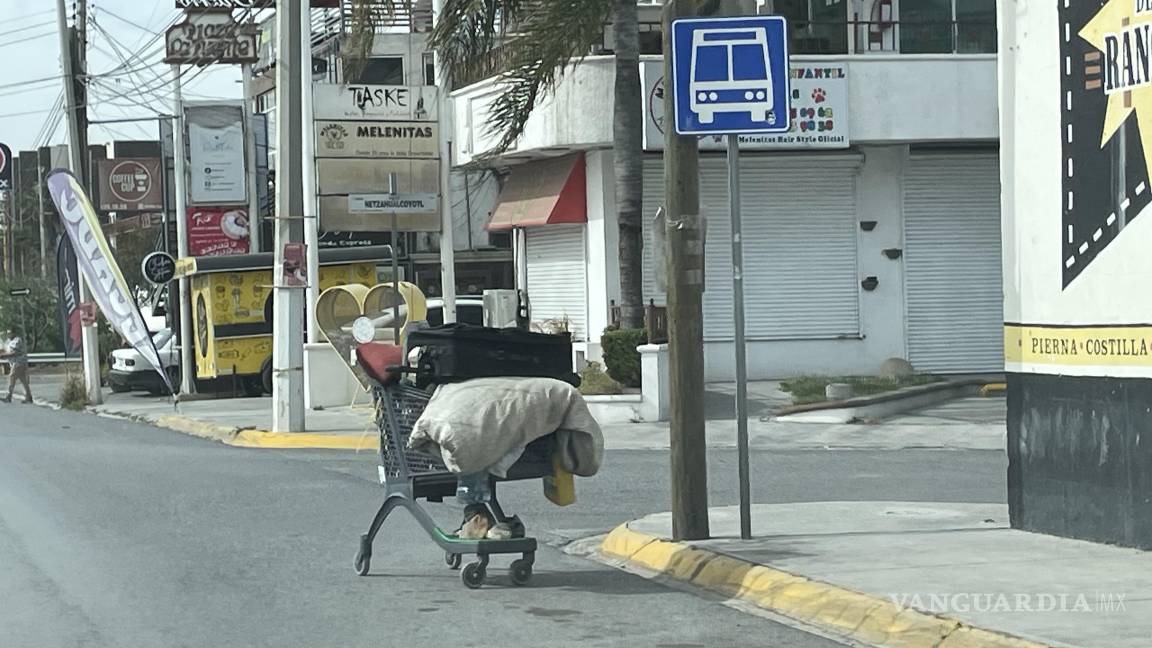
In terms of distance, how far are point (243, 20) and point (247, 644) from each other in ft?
103

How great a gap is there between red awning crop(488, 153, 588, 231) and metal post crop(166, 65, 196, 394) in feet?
23.9

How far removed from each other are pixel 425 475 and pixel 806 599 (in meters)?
2.37

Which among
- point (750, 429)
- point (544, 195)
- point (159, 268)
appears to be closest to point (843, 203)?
point (544, 195)

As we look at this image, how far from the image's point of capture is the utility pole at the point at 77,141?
30.6m

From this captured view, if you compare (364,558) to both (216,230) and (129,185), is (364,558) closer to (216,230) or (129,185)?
(216,230)

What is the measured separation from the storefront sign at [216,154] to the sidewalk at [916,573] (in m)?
28.4

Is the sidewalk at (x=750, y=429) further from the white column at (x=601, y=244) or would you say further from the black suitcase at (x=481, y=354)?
the black suitcase at (x=481, y=354)

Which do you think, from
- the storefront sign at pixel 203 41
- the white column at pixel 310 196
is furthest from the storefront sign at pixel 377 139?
the storefront sign at pixel 203 41

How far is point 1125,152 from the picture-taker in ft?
30.5

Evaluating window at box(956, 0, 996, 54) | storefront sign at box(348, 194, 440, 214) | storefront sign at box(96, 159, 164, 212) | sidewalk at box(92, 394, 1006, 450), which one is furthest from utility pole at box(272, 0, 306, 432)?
storefront sign at box(96, 159, 164, 212)

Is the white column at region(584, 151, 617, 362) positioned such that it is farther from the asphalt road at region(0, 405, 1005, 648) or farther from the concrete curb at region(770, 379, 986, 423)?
the asphalt road at region(0, 405, 1005, 648)

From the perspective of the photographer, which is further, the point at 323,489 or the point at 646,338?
the point at 646,338

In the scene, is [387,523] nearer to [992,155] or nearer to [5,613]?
[5,613]

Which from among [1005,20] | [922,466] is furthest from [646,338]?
[1005,20]
